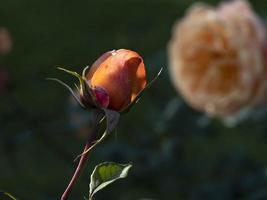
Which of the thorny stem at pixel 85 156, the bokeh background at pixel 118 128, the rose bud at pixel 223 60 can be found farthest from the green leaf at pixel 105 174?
the bokeh background at pixel 118 128

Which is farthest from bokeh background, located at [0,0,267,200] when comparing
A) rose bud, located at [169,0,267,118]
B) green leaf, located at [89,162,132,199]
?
green leaf, located at [89,162,132,199]

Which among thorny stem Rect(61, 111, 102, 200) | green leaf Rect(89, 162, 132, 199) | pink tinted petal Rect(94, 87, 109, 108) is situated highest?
pink tinted petal Rect(94, 87, 109, 108)

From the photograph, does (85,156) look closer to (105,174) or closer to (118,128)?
(105,174)

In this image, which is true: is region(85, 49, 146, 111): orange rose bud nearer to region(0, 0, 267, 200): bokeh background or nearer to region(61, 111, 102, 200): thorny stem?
region(61, 111, 102, 200): thorny stem

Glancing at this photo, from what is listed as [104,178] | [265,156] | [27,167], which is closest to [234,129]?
[265,156]

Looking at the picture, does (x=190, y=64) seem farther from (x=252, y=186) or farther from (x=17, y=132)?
(x=17, y=132)

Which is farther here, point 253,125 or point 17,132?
point 17,132
